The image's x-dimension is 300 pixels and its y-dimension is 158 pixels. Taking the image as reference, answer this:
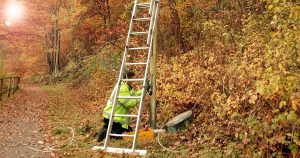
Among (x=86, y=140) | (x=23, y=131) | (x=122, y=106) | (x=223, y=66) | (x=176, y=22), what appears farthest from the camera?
(x=176, y=22)

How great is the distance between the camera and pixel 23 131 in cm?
1113

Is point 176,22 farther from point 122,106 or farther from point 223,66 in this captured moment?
point 122,106

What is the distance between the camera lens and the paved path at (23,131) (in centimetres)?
848

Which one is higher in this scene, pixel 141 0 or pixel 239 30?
pixel 141 0

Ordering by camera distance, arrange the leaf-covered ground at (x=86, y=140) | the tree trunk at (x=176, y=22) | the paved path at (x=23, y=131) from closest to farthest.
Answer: the leaf-covered ground at (x=86, y=140) < the paved path at (x=23, y=131) < the tree trunk at (x=176, y=22)

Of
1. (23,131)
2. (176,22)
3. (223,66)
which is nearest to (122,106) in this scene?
(223,66)

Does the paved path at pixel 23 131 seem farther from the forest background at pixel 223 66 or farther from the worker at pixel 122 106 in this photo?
the forest background at pixel 223 66

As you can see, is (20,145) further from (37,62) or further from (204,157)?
(37,62)

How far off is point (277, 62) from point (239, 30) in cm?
389

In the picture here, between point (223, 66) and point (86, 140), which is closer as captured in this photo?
point (223, 66)

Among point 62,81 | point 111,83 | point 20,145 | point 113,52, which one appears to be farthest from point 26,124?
point 62,81

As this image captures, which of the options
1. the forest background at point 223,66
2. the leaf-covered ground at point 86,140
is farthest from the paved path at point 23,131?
the forest background at point 223,66

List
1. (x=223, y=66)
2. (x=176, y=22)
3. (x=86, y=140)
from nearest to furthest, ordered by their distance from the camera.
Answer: (x=223, y=66), (x=86, y=140), (x=176, y=22)

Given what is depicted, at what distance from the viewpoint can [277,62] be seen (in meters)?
5.65
